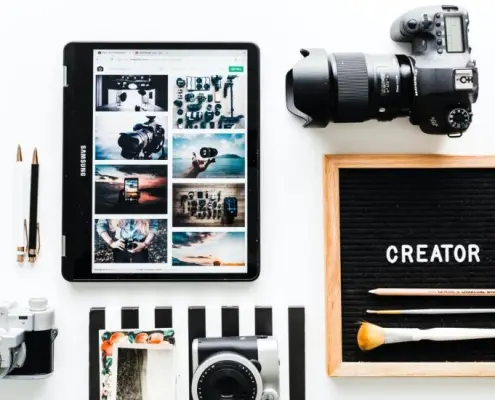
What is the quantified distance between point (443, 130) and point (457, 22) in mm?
190

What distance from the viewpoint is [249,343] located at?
100cm

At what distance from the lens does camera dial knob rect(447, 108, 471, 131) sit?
977mm

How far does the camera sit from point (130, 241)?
106 cm

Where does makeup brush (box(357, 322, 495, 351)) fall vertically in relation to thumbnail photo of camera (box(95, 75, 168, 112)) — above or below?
below

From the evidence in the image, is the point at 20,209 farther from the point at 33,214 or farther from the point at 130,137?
the point at 130,137

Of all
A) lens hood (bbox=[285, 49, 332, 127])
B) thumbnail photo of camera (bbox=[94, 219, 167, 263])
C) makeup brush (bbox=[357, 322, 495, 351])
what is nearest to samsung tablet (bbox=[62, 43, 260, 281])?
thumbnail photo of camera (bbox=[94, 219, 167, 263])

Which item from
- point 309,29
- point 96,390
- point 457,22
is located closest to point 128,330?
point 96,390

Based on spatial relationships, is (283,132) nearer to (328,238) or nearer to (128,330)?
(328,238)

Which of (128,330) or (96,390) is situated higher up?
A: (128,330)

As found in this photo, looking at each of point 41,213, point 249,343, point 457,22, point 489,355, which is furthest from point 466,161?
point 41,213

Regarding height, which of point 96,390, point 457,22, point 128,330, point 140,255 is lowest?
point 96,390

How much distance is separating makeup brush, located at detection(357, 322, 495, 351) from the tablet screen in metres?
0.28

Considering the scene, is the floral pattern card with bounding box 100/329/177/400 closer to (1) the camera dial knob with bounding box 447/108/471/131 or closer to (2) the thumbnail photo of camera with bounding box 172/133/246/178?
(2) the thumbnail photo of camera with bounding box 172/133/246/178

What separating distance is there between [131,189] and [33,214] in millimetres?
187
